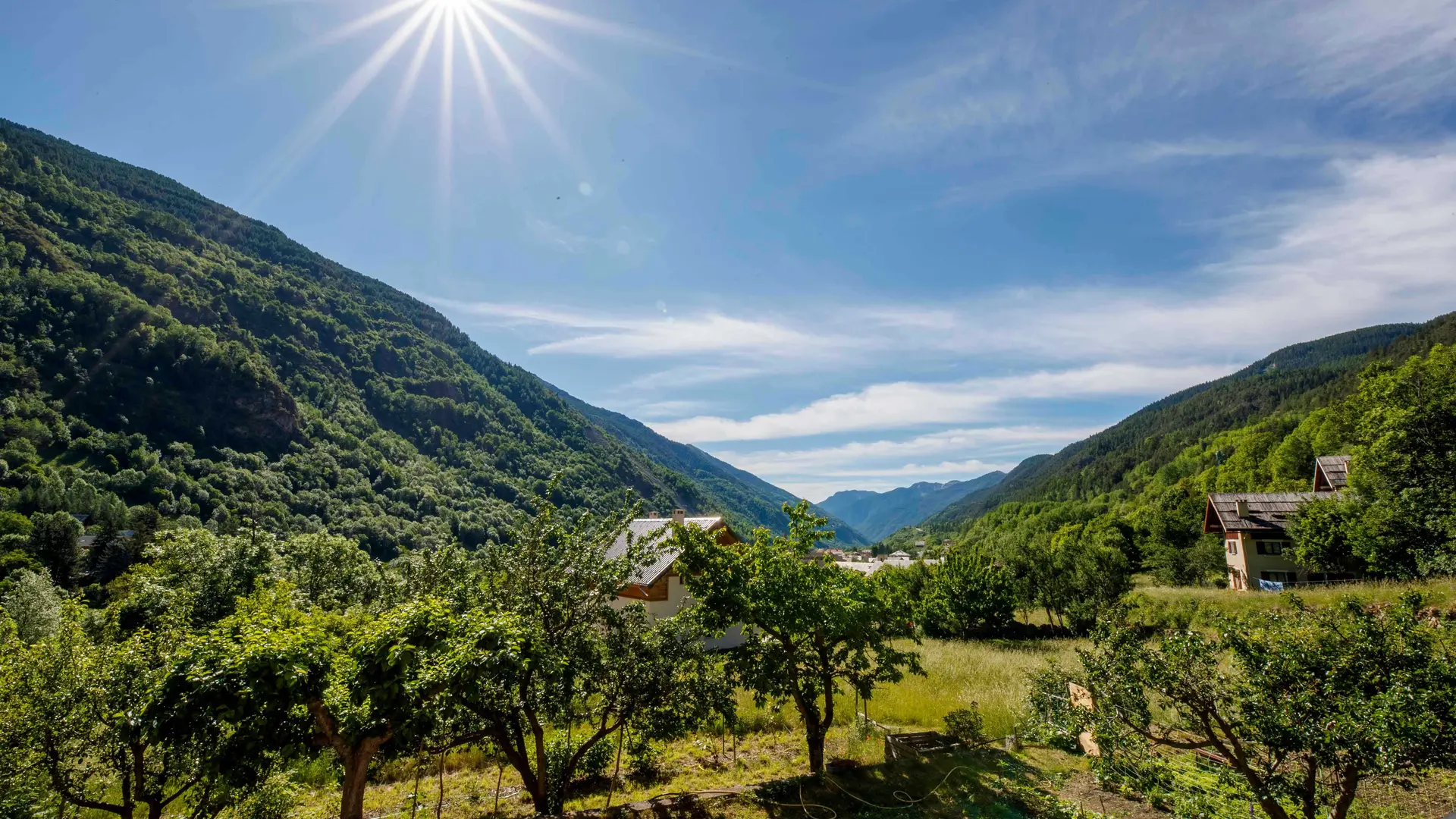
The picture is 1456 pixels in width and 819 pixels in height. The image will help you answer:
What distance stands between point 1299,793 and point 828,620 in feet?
22.6

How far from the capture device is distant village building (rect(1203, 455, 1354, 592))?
123ft

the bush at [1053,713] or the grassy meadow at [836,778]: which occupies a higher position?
the bush at [1053,713]

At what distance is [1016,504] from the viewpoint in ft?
538

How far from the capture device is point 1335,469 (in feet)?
127

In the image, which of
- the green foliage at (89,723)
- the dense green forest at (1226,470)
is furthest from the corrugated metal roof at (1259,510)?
the green foliage at (89,723)

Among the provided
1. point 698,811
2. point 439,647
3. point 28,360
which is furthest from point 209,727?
point 28,360

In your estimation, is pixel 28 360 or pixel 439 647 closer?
pixel 439 647

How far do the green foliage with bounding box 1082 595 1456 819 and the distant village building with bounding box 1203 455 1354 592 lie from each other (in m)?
41.6

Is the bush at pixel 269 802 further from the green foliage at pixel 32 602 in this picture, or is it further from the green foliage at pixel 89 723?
the green foliage at pixel 32 602

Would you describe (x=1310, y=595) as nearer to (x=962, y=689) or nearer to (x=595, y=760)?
(x=962, y=689)

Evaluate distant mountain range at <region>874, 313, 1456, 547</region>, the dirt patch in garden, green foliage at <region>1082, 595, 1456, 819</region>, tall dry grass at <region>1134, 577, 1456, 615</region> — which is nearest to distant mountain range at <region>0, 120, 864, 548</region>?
tall dry grass at <region>1134, 577, 1456, 615</region>

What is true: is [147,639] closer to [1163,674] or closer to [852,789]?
[852,789]

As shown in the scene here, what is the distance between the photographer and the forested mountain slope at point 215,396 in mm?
96500

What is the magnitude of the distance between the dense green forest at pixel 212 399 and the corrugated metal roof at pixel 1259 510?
89.7 metres
